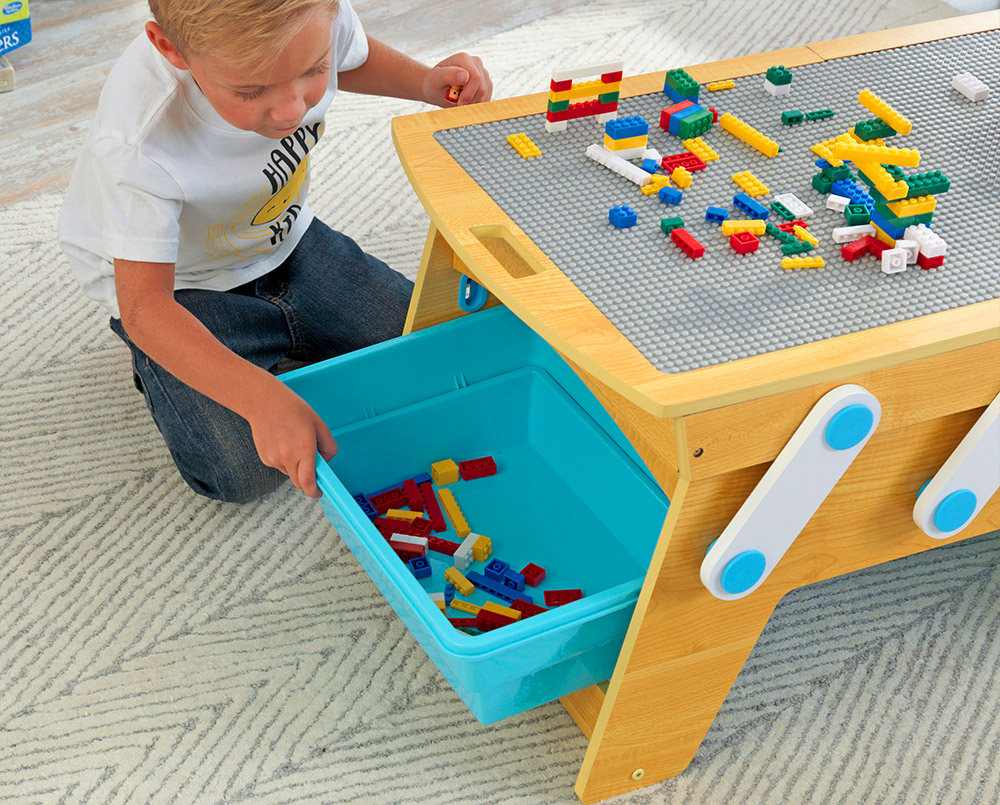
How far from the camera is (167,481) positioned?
1.17 m

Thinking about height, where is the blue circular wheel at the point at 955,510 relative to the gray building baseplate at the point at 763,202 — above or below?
below

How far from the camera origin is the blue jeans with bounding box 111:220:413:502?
3.60ft

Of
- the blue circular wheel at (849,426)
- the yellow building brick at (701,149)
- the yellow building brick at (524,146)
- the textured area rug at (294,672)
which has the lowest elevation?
the textured area rug at (294,672)

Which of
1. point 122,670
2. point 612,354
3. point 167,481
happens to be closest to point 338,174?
point 167,481

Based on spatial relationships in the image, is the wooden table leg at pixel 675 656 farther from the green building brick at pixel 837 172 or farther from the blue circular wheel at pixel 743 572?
the green building brick at pixel 837 172

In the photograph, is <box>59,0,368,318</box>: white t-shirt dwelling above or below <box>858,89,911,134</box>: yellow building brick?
below

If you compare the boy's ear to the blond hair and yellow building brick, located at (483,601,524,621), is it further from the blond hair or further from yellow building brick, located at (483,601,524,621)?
yellow building brick, located at (483,601,524,621)

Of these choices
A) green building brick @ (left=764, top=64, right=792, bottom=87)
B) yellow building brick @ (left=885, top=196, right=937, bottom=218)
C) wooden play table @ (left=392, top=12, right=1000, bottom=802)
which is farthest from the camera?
green building brick @ (left=764, top=64, right=792, bottom=87)

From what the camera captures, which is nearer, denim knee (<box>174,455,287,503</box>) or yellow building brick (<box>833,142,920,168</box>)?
yellow building brick (<box>833,142,920,168</box>)

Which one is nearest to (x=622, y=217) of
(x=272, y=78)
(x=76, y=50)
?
(x=272, y=78)

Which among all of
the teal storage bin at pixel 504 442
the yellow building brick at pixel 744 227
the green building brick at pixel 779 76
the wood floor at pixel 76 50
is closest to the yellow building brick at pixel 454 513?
the teal storage bin at pixel 504 442

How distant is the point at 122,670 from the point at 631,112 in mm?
693

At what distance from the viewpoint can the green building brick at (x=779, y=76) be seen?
1007 millimetres

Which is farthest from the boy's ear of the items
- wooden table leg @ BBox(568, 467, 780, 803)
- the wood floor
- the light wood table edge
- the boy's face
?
the wood floor
